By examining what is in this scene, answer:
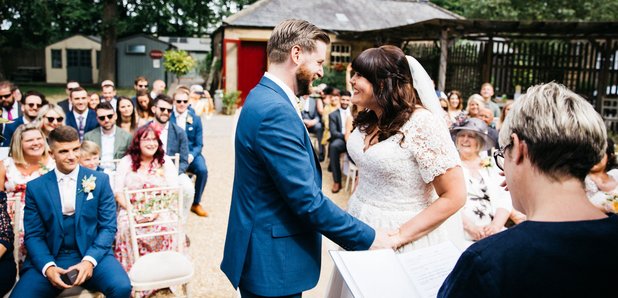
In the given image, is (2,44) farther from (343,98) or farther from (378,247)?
(378,247)

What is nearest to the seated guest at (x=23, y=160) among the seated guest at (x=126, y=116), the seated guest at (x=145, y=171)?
the seated guest at (x=145, y=171)

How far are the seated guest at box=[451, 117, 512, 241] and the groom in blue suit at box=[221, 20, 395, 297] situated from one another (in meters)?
2.30

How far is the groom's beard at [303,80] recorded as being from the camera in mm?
2244

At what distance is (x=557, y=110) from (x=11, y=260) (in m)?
3.83

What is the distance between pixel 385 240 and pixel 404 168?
42 cm

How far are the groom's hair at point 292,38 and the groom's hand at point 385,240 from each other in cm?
97

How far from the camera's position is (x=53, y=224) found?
3.64m

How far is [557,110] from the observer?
1.27m

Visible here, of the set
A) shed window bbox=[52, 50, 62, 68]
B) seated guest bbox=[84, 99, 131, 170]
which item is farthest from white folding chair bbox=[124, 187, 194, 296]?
shed window bbox=[52, 50, 62, 68]

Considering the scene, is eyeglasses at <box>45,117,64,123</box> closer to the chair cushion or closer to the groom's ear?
the chair cushion

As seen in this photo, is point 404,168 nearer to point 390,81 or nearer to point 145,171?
point 390,81

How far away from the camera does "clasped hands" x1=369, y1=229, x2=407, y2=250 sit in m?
2.34

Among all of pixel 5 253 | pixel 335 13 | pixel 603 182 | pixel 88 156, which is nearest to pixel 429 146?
pixel 603 182

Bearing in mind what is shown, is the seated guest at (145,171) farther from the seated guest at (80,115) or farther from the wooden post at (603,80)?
the wooden post at (603,80)
